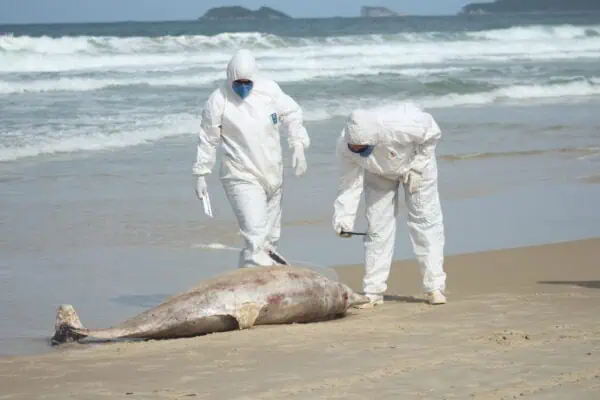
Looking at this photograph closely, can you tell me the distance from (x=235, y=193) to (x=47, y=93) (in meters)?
17.3

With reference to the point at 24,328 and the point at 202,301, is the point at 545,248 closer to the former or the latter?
the point at 202,301

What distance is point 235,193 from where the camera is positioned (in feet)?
23.8

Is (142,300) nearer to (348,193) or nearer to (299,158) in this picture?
(299,158)

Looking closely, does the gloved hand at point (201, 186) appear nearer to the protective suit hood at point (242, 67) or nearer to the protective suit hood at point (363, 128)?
the protective suit hood at point (242, 67)

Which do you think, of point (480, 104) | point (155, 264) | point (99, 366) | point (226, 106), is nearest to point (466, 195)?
point (155, 264)

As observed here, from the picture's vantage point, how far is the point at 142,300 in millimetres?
7578

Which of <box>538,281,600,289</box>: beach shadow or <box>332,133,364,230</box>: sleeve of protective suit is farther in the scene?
<box>538,281,600,289</box>: beach shadow

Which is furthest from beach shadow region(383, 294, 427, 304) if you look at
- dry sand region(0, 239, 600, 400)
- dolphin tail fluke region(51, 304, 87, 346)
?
dolphin tail fluke region(51, 304, 87, 346)

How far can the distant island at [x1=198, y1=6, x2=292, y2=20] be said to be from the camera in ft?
312

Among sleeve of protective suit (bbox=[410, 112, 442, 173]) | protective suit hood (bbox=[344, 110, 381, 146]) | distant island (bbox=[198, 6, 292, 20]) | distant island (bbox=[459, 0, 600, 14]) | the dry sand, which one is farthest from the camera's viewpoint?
distant island (bbox=[459, 0, 600, 14])

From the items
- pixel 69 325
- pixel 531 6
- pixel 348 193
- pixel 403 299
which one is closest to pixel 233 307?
pixel 69 325

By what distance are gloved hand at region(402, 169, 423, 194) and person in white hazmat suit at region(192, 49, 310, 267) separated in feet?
3.01

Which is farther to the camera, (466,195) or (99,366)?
(466,195)

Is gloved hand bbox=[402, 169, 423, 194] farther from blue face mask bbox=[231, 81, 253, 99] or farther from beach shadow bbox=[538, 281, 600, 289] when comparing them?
beach shadow bbox=[538, 281, 600, 289]
